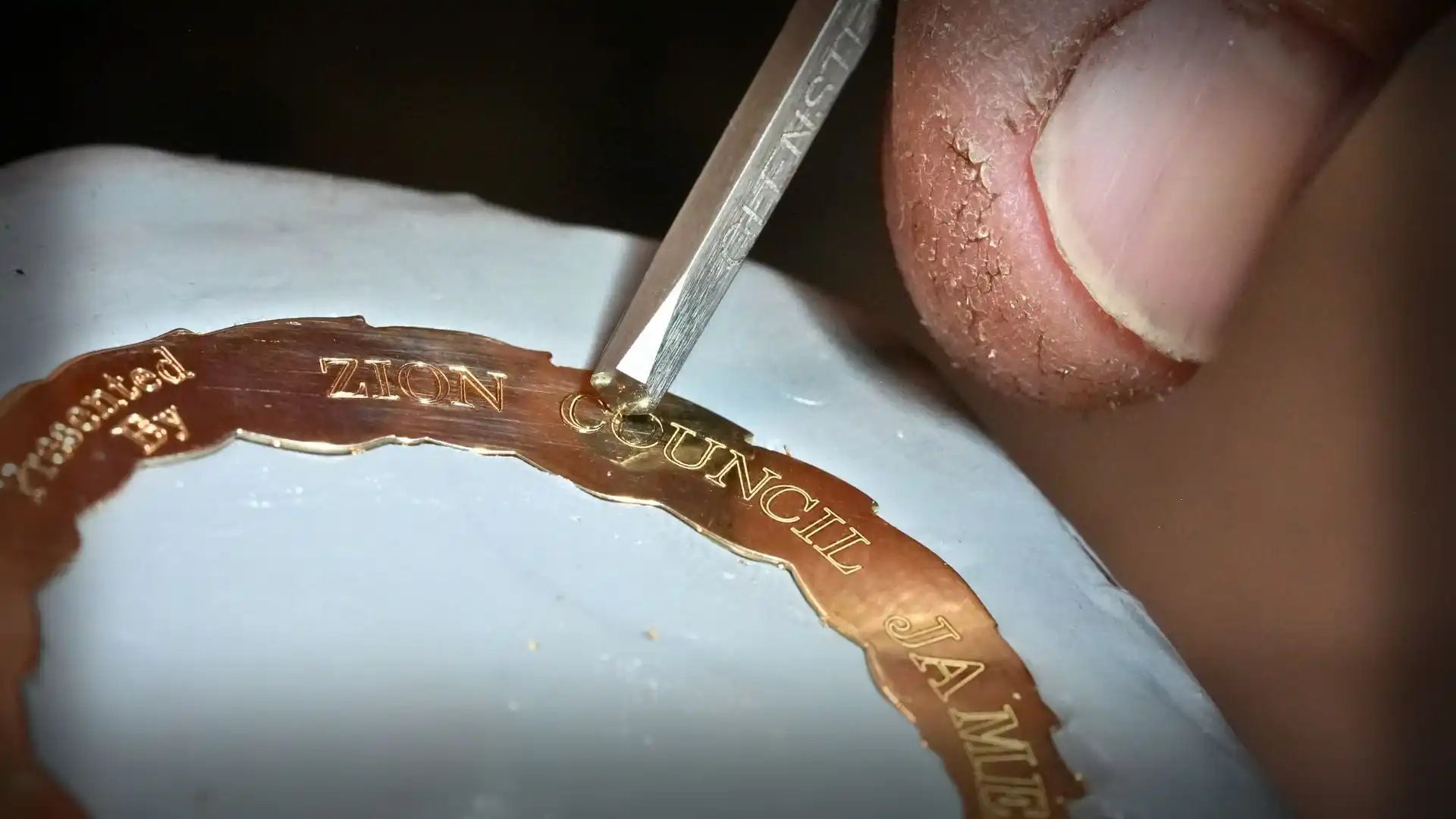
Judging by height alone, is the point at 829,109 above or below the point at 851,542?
above

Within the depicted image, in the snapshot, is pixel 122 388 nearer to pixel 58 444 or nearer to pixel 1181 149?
pixel 58 444

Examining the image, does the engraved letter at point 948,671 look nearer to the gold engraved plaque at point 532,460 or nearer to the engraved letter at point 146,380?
the gold engraved plaque at point 532,460

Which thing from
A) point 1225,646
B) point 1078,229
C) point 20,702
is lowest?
point 20,702

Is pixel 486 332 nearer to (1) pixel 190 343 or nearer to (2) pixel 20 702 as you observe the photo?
(1) pixel 190 343

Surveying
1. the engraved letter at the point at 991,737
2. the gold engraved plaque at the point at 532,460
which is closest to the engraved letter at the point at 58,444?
the gold engraved plaque at the point at 532,460

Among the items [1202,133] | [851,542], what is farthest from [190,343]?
[1202,133]

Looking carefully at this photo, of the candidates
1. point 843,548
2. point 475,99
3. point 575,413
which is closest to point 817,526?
point 843,548
